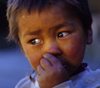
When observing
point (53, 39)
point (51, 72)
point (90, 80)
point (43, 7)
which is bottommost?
point (90, 80)

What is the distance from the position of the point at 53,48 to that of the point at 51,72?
0.10 m

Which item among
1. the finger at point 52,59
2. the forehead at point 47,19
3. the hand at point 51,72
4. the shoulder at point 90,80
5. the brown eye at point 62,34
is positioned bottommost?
the shoulder at point 90,80

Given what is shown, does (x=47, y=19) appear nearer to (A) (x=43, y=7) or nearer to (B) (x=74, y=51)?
(A) (x=43, y=7)

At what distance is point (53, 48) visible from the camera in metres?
0.78

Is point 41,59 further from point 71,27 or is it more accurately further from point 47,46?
point 71,27

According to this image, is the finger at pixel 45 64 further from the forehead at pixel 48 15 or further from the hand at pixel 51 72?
the forehead at pixel 48 15

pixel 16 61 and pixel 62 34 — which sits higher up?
pixel 16 61

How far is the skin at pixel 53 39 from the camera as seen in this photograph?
768 millimetres

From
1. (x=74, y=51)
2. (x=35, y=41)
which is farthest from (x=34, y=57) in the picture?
(x=74, y=51)

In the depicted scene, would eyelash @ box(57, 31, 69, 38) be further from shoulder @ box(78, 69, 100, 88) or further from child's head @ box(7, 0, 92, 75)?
shoulder @ box(78, 69, 100, 88)

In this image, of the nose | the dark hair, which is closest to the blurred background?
the dark hair

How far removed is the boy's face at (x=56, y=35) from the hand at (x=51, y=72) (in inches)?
1.3

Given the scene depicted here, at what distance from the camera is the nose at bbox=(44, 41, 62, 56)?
77 cm

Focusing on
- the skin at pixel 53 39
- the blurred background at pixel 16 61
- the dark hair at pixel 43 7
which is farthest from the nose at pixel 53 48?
the blurred background at pixel 16 61
